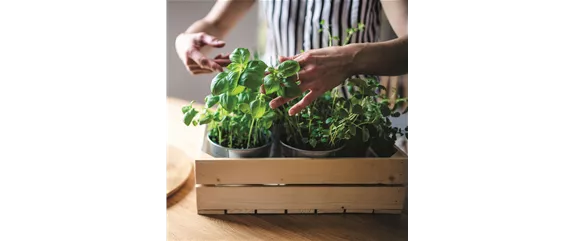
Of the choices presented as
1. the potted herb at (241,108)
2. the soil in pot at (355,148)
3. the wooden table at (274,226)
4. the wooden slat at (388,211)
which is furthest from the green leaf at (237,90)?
the wooden slat at (388,211)

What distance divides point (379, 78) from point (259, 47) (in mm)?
250

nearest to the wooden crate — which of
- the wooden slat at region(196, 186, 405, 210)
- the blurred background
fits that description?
the wooden slat at region(196, 186, 405, 210)

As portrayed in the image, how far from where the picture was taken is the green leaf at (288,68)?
0.62 metres

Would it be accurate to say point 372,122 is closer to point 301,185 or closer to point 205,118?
point 301,185

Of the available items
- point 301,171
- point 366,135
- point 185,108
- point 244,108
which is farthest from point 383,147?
point 185,108

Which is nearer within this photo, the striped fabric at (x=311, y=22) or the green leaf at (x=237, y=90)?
the green leaf at (x=237, y=90)

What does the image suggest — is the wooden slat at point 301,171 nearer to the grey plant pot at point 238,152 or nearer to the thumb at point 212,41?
the grey plant pot at point 238,152

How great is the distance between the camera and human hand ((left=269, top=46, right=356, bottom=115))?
2.10 ft

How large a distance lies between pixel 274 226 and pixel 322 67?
0.94 feet

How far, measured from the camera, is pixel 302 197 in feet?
2.39

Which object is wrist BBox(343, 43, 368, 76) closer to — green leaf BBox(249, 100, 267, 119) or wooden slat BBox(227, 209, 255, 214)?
green leaf BBox(249, 100, 267, 119)

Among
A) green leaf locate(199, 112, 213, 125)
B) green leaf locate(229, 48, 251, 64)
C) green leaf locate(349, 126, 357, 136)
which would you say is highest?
green leaf locate(229, 48, 251, 64)

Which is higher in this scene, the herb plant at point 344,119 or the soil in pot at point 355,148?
the herb plant at point 344,119

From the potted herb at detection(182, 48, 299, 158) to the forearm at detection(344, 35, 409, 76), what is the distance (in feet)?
0.34
